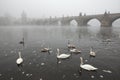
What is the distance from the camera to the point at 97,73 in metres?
9.23

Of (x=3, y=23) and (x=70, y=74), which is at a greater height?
(x=3, y=23)

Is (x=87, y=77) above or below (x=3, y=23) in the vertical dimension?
below

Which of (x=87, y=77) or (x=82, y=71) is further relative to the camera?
(x=82, y=71)

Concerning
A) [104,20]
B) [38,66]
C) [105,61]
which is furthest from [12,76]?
[104,20]

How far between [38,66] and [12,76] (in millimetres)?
2539

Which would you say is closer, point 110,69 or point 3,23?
point 110,69

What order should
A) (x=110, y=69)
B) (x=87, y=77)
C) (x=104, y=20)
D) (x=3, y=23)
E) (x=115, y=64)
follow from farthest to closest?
(x=3, y=23) < (x=104, y=20) < (x=115, y=64) < (x=110, y=69) < (x=87, y=77)

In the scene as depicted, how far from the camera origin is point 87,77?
858 centimetres

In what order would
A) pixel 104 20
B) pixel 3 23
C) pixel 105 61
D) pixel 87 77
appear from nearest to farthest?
pixel 87 77
pixel 105 61
pixel 104 20
pixel 3 23

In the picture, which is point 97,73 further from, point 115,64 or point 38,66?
point 38,66

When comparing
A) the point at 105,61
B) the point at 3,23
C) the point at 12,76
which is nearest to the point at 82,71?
the point at 105,61

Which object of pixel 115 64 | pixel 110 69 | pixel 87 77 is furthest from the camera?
pixel 115 64

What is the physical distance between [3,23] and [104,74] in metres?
152

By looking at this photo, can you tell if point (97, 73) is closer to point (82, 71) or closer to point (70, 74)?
point (82, 71)
